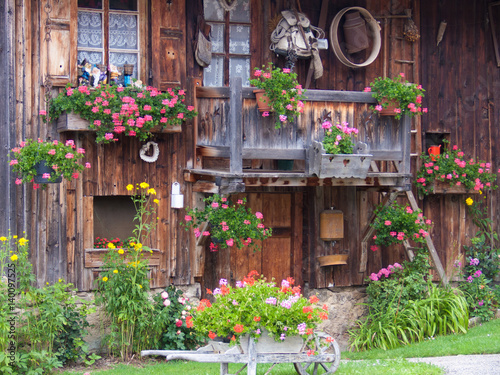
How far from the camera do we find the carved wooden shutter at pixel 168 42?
9328 millimetres

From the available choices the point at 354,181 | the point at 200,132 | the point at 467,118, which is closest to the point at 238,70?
the point at 200,132

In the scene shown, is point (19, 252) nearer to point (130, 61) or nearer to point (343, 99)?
point (130, 61)

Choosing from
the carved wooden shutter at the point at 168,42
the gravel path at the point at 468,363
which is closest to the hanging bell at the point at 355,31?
Result: the carved wooden shutter at the point at 168,42

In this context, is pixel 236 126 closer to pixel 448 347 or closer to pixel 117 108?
pixel 117 108

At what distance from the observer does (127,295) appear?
8.77 m

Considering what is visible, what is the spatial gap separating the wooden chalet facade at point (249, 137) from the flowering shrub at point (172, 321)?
342 mm

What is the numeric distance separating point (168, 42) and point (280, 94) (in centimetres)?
183

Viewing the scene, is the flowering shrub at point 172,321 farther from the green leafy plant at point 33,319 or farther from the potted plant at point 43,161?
the potted plant at point 43,161

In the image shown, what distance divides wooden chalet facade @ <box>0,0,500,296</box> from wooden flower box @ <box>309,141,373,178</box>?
19 cm

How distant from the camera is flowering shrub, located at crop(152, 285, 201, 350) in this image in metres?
9.01

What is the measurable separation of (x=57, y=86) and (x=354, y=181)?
4130 mm

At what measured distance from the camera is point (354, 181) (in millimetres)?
9648

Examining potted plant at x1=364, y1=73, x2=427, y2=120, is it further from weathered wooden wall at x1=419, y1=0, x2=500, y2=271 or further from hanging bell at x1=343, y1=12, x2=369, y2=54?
weathered wooden wall at x1=419, y1=0, x2=500, y2=271

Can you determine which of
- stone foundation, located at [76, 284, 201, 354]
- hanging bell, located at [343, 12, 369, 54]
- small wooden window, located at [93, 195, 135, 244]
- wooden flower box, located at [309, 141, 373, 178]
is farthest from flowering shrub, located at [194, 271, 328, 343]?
hanging bell, located at [343, 12, 369, 54]
